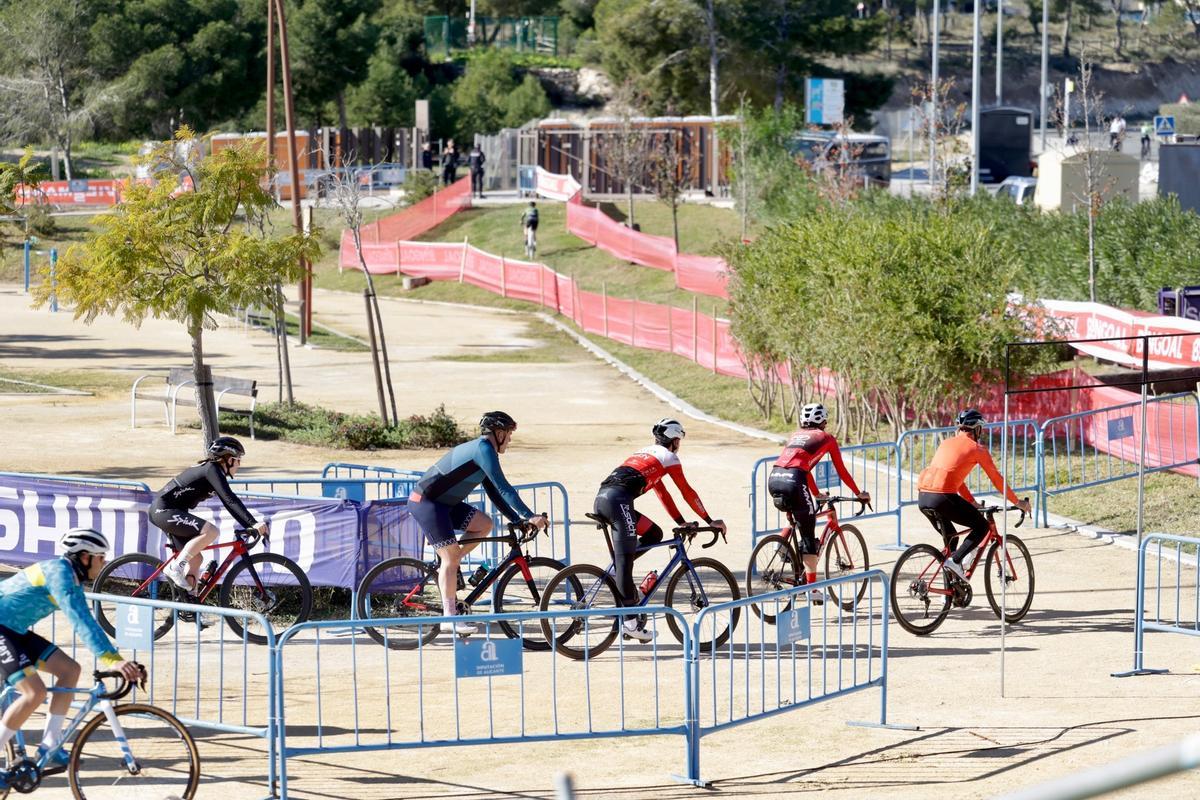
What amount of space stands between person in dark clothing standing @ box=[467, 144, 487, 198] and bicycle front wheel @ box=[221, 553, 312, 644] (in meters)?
46.5

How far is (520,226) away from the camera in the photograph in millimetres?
54375

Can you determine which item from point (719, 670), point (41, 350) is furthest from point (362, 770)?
point (41, 350)

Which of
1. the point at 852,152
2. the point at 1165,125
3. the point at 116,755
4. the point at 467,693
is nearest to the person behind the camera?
the point at 116,755

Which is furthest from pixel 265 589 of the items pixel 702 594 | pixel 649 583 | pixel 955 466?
pixel 955 466

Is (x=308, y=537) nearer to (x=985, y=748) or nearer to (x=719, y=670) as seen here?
(x=719, y=670)

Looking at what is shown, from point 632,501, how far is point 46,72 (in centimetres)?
6902

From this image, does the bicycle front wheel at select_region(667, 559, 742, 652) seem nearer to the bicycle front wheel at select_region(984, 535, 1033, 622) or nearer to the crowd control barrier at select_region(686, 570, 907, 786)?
the crowd control barrier at select_region(686, 570, 907, 786)

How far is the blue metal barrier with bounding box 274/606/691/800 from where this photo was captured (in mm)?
8859

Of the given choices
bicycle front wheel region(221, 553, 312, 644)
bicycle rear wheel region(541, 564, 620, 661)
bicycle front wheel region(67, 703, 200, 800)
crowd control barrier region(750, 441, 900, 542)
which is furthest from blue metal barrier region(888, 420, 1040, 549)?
bicycle front wheel region(67, 703, 200, 800)

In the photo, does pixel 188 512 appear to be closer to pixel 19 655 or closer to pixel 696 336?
pixel 19 655

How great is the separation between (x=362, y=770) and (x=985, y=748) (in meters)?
3.71

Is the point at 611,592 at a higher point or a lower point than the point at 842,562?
higher

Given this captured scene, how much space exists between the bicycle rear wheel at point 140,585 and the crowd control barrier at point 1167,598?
23.0 feet

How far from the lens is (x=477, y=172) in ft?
196
